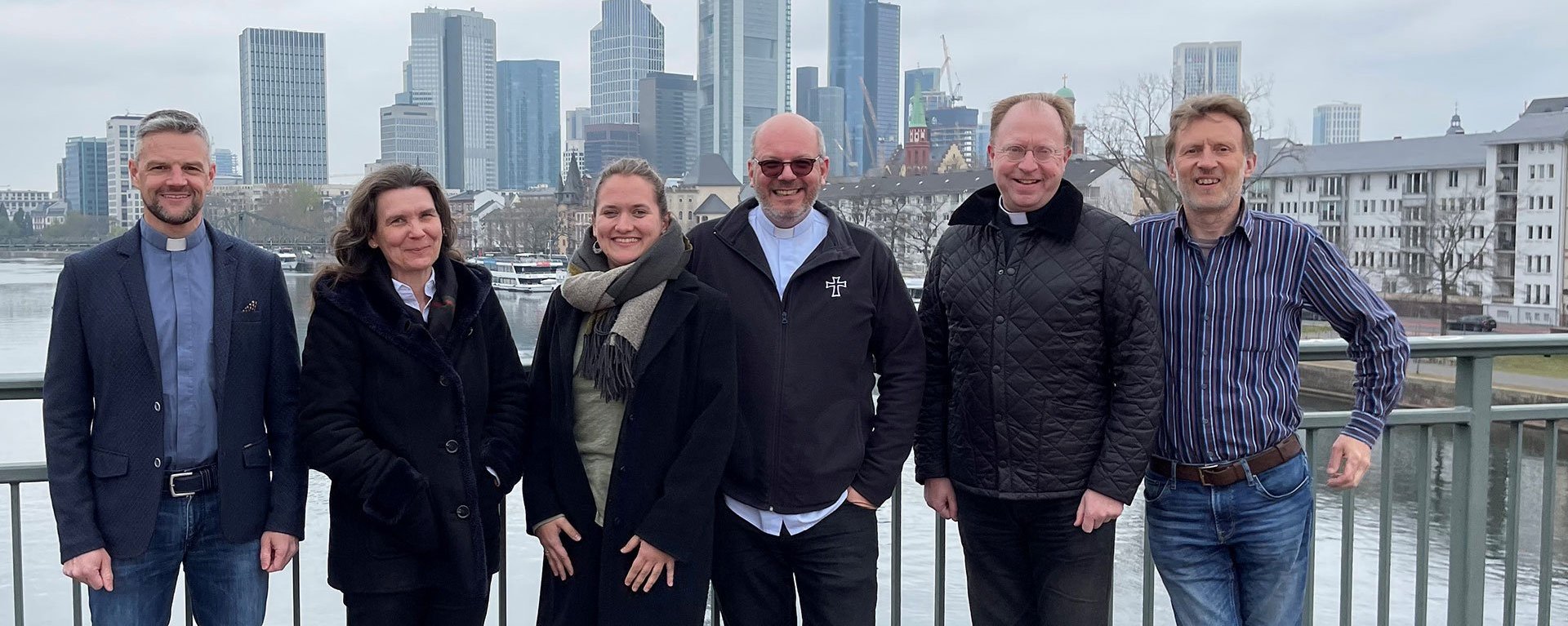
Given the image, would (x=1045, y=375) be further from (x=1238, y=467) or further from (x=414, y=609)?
(x=414, y=609)

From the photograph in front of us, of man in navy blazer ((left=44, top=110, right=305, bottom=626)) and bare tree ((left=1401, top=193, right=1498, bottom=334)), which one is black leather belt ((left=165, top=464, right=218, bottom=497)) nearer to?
man in navy blazer ((left=44, top=110, right=305, bottom=626))

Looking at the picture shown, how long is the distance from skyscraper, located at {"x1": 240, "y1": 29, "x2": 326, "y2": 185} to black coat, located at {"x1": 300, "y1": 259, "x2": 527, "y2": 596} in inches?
6184

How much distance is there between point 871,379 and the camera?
2.79 meters

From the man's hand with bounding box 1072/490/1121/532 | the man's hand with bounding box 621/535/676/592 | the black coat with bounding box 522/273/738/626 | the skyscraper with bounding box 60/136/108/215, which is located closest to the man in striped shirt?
the man's hand with bounding box 1072/490/1121/532

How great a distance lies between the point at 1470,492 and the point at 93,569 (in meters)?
3.48

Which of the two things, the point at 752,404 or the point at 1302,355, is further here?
the point at 1302,355

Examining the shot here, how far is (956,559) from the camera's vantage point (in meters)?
10.8

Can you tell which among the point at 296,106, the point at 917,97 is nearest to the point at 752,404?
the point at 917,97

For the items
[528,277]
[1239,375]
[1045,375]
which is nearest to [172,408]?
[1045,375]

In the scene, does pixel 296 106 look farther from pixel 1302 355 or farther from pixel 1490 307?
pixel 1302 355

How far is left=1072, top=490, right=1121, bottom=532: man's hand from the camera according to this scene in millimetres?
2623

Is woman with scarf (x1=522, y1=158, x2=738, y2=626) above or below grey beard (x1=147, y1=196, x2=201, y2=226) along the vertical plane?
below

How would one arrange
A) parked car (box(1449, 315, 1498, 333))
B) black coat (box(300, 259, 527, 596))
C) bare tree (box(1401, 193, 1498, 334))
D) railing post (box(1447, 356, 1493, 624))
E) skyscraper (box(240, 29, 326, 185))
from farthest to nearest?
skyscraper (box(240, 29, 326, 185)) → bare tree (box(1401, 193, 1498, 334)) → parked car (box(1449, 315, 1498, 333)) → railing post (box(1447, 356, 1493, 624)) → black coat (box(300, 259, 527, 596))

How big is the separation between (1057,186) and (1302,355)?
89 cm
